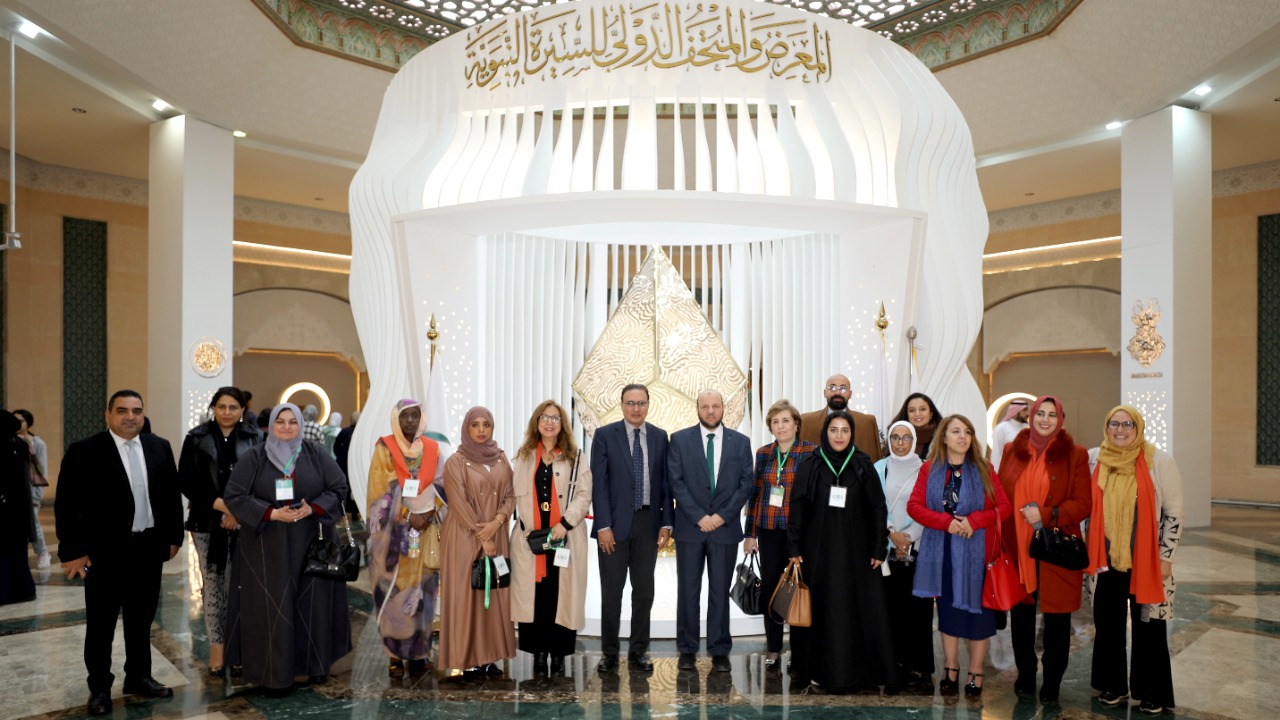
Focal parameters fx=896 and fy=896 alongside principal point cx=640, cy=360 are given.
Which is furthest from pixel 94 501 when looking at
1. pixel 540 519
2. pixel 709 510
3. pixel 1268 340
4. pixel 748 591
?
pixel 1268 340

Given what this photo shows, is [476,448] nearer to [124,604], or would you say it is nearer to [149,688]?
[124,604]

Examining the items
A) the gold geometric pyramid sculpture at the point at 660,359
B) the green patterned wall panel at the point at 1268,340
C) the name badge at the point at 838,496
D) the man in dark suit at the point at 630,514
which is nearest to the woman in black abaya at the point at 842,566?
the name badge at the point at 838,496

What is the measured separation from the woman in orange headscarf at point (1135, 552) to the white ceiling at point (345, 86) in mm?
5789

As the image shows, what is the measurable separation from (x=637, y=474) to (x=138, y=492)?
221cm

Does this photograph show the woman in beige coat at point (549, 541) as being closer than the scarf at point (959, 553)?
No

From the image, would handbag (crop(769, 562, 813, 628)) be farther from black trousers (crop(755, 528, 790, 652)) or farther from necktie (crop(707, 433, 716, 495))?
necktie (crop(707, 433, 716, 495))

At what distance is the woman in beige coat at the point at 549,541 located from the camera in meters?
4.23

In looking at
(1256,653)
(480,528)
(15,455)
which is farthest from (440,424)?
(1256,653)

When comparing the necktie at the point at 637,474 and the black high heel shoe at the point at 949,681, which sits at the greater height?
the necktie at the point at 637,474

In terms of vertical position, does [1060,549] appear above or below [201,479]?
below

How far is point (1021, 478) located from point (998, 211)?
11.3 m

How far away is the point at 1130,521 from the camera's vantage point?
3.66m

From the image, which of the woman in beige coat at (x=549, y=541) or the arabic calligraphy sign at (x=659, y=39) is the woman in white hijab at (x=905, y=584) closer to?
the woman in beige coat at (x=549, y=541)

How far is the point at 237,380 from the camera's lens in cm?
1376
